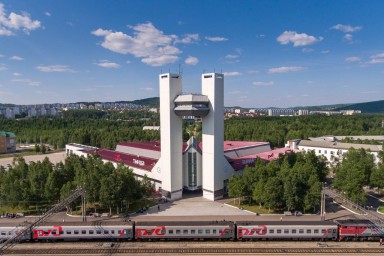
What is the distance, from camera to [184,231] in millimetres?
31891

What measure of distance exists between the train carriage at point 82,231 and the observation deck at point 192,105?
20579mm

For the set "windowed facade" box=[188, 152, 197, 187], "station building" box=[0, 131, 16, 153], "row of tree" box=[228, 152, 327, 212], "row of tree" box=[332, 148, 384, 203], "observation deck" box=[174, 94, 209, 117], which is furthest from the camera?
"station building" box=[0, 131, 16, 153]

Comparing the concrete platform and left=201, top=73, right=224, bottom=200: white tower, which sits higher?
left=201, top=73, right=224, bottom=200: white tower

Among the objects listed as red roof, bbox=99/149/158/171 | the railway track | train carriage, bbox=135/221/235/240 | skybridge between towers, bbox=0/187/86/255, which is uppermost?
red roof, bbox=99/149/158/171

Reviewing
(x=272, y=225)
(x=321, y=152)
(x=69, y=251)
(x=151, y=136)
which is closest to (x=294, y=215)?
(x=272, y=225)

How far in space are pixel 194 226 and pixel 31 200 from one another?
26737mm

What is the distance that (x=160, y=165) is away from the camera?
50000 millimetres

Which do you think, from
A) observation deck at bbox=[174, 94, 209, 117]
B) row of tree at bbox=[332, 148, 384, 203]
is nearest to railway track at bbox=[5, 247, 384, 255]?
row of tree at bbox=[332, 148, 384, 203]

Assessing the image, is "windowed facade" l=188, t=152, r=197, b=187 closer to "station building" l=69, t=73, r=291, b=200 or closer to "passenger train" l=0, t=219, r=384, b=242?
"station building" l=69, t=73, r=291, b=200

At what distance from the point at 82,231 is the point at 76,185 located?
34.6 feet

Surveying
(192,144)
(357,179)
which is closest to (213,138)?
(192,144)

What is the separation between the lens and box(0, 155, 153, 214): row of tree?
128 ft

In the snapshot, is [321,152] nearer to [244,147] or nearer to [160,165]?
[244,147]

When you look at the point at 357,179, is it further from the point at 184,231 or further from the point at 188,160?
the point at 184,231
